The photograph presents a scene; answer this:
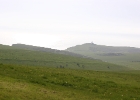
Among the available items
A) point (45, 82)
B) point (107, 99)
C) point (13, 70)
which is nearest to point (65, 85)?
point (45, 82)

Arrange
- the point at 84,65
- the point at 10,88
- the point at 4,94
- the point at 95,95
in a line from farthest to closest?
the point at 84,65 < the point at 95,95 < the point at 10,88 < the point at 4,94

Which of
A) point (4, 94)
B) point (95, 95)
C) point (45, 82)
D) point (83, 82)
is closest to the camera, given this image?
point (4, 94)

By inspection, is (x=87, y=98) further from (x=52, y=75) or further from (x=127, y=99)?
(x=52, y=75)

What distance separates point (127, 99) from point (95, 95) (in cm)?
360

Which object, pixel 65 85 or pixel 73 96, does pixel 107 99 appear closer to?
pixel 73 96

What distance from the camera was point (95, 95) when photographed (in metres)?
26.7

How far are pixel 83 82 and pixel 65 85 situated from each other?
324 cm

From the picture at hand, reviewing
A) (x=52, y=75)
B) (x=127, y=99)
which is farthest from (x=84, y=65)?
(x=127, y=99)

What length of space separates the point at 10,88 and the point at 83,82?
38.7ft

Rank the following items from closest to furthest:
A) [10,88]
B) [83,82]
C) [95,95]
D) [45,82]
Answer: [10,88], [95,95], [45,82], [83,82]

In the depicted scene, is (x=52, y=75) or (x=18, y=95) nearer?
(x=18, y=95)

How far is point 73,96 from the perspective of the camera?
24766 mm

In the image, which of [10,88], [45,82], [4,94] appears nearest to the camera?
[4,94]

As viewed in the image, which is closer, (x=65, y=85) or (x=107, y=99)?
(x=107, y=99)
